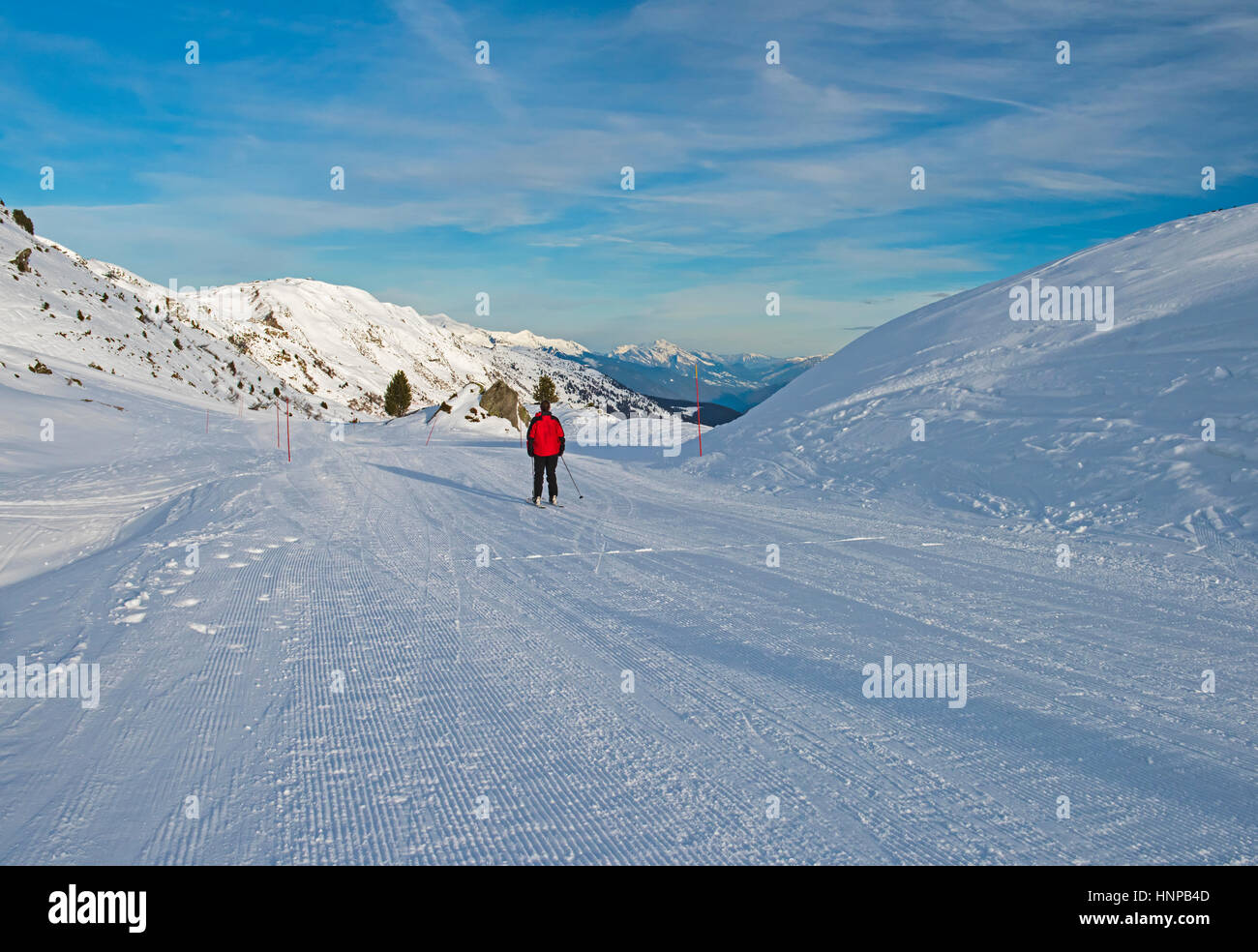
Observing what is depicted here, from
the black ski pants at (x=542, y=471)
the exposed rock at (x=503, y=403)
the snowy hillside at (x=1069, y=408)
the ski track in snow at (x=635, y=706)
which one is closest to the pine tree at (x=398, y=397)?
the exposed rock at (x=503, y=403)

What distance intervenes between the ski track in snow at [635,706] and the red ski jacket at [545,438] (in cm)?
341

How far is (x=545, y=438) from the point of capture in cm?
1254

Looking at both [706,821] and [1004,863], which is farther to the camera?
[706,821]

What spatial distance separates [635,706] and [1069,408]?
11.2 meters

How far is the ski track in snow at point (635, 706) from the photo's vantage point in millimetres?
3129

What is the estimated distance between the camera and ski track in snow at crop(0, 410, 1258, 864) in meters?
3.13

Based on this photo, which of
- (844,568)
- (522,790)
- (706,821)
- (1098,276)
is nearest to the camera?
(706,821)

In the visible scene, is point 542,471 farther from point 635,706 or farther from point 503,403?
point 503,403

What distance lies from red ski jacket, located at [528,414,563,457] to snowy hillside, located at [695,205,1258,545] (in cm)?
408

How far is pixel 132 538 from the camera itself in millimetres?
9773

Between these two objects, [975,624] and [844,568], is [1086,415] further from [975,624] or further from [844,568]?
[975,624]

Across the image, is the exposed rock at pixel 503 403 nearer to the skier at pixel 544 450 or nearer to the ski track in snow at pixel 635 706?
the skier at pixel 544 450
